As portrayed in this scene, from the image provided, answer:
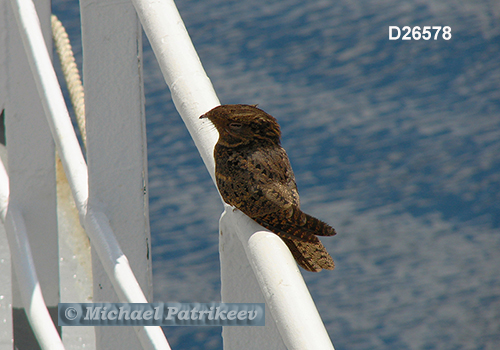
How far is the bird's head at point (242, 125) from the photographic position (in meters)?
1.05

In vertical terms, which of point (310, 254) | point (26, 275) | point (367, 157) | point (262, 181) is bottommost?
point (367, 157)

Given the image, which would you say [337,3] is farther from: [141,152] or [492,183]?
[141,152]

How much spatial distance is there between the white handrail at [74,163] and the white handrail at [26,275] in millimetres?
241

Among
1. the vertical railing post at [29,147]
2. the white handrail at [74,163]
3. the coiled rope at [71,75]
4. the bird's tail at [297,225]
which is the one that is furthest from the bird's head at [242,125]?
the coiled rope at [71,75]

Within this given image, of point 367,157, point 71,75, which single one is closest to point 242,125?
point 71,75

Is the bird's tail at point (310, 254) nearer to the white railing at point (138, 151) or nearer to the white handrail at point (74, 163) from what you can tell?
the white railing at point (138, 151)

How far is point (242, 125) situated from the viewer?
3.56ft

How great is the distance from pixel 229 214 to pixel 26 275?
674 mm

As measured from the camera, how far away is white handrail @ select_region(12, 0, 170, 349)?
3.56 ft

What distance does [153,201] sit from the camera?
24.7ft

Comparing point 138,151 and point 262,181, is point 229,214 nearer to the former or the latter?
point 262,181

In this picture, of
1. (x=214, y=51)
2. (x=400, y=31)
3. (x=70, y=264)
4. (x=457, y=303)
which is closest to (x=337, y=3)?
(x=400, y=31)

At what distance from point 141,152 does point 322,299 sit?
5981 millimetres

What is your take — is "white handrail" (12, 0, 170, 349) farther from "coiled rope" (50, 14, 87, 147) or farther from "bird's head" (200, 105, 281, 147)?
"coiled rope" (50, 14, 87, 147)
